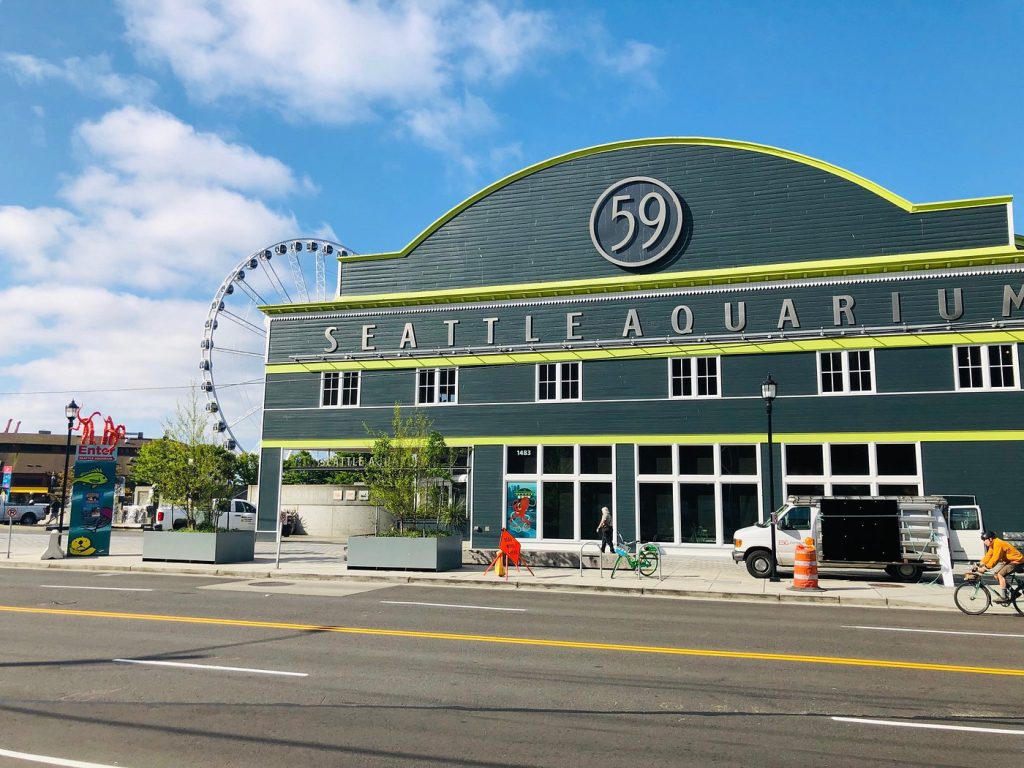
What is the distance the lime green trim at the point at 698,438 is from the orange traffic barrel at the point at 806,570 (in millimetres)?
9659

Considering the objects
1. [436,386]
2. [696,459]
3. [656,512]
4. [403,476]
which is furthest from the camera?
[436,386]

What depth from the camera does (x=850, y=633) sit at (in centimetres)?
1401

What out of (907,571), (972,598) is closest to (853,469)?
(907,571)

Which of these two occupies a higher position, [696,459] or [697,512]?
[696,459]

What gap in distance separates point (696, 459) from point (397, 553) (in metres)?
12.7

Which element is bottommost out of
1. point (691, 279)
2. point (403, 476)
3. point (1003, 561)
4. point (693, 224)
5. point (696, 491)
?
point (1003, 561)

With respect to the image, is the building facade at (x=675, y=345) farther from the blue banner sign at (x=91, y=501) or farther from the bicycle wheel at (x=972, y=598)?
the bicycle wheel at (x=972, y=598)

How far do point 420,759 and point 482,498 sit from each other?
89.1 feet

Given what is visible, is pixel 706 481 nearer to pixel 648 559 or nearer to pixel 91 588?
pixel 648 559

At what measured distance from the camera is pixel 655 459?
31.7m

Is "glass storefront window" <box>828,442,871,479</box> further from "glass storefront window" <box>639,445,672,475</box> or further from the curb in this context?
the curb

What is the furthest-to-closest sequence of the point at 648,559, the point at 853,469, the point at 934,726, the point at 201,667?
the point at 853,469
the point at 648,559
the point at 201,667
the point at 934,726

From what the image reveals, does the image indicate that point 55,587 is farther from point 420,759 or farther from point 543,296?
point 543,296

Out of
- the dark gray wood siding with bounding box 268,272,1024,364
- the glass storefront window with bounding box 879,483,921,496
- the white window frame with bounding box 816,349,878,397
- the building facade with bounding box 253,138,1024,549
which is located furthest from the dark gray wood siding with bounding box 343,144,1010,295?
the glass storefront window with bounding box 879,483,921,496
